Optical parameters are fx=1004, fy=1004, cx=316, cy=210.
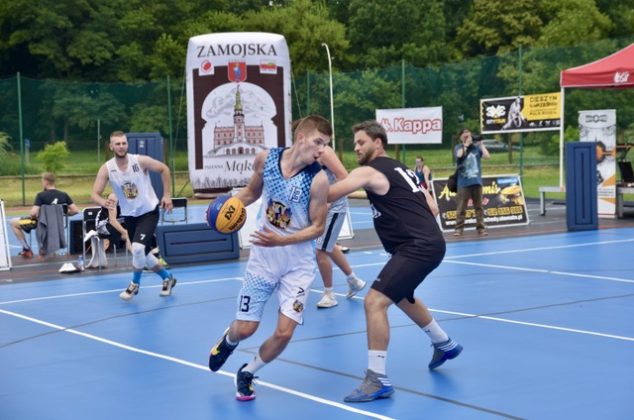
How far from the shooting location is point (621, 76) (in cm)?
2000

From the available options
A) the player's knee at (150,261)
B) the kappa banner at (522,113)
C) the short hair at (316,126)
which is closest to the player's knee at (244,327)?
the short hair at (316,126)

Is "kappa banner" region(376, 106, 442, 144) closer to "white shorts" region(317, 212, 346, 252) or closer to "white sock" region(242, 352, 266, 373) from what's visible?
"white shorts" region(317, 212, 346, 252)

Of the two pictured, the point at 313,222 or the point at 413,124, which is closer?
the point at 313,222

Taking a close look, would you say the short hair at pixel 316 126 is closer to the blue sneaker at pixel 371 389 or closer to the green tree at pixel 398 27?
the blue sneaker at pixel 371 389

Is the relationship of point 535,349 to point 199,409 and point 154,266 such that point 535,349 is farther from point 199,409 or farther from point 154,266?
point 154,266

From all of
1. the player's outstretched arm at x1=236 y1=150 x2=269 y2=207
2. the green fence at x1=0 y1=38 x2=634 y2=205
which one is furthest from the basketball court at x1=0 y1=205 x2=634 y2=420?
the green fence at x1=0 y1=38 x2=634 y2=205

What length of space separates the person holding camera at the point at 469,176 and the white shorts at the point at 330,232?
24.8 ft

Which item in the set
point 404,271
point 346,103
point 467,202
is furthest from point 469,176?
point 346,103

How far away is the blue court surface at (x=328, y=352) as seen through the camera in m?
6.83

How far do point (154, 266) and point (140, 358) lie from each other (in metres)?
3.42

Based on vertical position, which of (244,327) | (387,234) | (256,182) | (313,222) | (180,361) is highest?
(256,182)

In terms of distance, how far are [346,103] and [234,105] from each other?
6.97 meters

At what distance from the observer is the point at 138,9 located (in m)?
60.1

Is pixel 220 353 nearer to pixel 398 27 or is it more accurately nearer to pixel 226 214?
pixel 226 214
